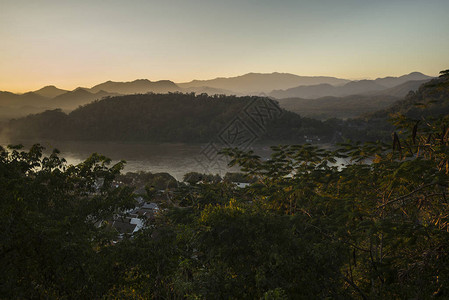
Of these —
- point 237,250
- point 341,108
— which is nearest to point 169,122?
point 237,250

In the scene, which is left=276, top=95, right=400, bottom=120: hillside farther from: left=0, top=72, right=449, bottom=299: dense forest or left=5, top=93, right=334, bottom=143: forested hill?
left=0, top=72, right=449, bottom=299: dense forest

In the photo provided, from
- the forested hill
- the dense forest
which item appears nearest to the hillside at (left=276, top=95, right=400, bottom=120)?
the forested hill

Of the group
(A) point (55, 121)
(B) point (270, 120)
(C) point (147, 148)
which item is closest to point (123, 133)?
(C) point (147, 148)

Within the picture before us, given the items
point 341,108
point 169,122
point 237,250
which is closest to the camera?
point 237,250

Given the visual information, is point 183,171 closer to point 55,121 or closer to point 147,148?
point 147,148

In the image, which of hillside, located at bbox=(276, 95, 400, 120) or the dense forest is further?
hillside, located at bbox=(276, 95, 400, 120)

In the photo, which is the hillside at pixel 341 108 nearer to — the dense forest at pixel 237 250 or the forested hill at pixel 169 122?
the forested hill at pixel 169 122

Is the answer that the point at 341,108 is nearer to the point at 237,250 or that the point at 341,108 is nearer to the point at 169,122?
the point at 169,122

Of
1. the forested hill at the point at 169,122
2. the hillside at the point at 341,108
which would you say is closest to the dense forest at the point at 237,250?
the forested hill at the point at 169,122
